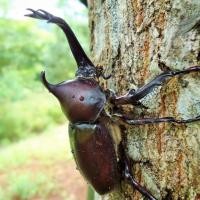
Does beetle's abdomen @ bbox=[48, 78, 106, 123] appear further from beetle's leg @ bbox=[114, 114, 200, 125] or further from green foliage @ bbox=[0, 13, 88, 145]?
green foliage @ bbox=[0, 13, 88, 145]

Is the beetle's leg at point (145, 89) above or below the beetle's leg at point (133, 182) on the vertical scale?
above

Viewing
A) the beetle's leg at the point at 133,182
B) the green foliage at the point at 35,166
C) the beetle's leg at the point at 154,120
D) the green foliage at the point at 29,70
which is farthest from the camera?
the green foliage at the point at 29,70

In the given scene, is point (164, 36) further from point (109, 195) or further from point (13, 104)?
point (13, 104)

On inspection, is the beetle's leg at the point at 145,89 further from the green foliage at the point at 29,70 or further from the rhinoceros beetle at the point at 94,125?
the green foliage at the point at 29,70

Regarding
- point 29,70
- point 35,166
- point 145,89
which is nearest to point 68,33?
point 145,89

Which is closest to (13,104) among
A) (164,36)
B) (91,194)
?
(91,194)

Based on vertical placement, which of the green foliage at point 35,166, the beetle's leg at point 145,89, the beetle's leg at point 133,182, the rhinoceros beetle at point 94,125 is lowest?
the green foliage at point 35,166

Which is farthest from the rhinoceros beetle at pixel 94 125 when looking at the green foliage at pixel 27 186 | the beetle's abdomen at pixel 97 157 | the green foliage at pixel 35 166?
the green foliage at pixel 27 186
